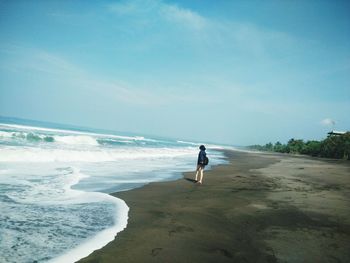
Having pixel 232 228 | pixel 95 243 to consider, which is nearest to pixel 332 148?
pixel 232 228

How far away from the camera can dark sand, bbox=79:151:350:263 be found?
4363 mm

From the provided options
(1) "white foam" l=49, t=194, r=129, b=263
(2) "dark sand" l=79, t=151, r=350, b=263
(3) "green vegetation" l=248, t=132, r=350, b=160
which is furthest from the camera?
(3) "green vegetation" l=248, t=132, r=350, b=160

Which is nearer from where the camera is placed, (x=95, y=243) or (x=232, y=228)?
(x=95, y=243)

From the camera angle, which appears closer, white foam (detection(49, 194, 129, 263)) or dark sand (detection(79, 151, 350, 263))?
white foam (detection(49, 194, 129, 263))

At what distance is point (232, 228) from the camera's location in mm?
5766

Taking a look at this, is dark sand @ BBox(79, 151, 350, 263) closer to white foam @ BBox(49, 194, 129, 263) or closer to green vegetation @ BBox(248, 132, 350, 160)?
white foam @ BBox(49, 194, 129, 263)

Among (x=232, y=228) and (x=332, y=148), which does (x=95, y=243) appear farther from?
(x=332, y=148)

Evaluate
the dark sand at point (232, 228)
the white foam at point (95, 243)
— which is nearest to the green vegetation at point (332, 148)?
the dark sand at point (232, 228)

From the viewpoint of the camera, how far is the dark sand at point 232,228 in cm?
436

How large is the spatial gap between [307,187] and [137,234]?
8885mm

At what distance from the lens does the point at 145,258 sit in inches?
163

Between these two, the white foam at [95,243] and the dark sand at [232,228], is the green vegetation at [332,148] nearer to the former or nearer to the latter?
the dark sand at [232,228]

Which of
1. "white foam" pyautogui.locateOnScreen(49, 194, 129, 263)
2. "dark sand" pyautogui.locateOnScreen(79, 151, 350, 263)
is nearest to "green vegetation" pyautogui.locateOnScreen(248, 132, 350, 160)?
"dark sand" pyautogui.locateOnScreen(79, 151, 350, 263)

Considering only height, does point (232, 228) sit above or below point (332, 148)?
below
